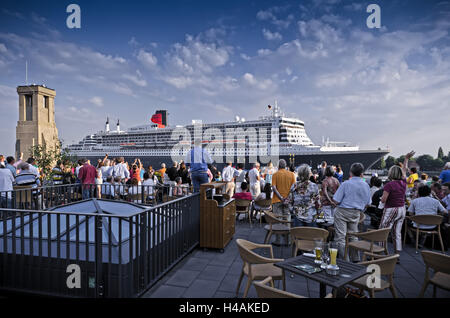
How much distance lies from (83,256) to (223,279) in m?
1.68

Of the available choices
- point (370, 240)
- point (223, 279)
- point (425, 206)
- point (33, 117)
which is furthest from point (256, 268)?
point (33, 117)

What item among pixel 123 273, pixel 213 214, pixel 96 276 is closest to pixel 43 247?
pixel 96 276

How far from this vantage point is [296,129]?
3244 cm

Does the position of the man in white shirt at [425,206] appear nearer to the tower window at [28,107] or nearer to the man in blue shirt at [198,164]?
the man in blue shirt at [198,164]

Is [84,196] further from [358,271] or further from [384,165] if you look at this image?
[384,165]

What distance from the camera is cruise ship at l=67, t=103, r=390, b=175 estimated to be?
28953 mm

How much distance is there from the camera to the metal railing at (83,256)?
238 cm

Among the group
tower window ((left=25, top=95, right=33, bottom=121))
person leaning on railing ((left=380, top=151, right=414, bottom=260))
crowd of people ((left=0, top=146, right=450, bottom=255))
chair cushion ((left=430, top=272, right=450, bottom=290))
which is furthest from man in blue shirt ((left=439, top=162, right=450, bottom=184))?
tower window ((left=25, top=95, right=33, bottom=121))

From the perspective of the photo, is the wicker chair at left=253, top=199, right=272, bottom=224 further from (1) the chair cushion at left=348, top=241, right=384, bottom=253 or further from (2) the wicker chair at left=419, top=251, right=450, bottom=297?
(2) the wicker chair at left=419, top=251, right=450, bottom=297

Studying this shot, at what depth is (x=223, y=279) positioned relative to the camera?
10.5 ft

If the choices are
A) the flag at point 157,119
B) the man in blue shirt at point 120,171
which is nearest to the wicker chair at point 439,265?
the man in blue shirt at point 120,171

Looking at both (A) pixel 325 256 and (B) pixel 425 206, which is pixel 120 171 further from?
(B) pixel 425 206

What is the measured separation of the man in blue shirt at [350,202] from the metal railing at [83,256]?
2525 mm

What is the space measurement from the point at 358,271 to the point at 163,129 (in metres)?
36.4
